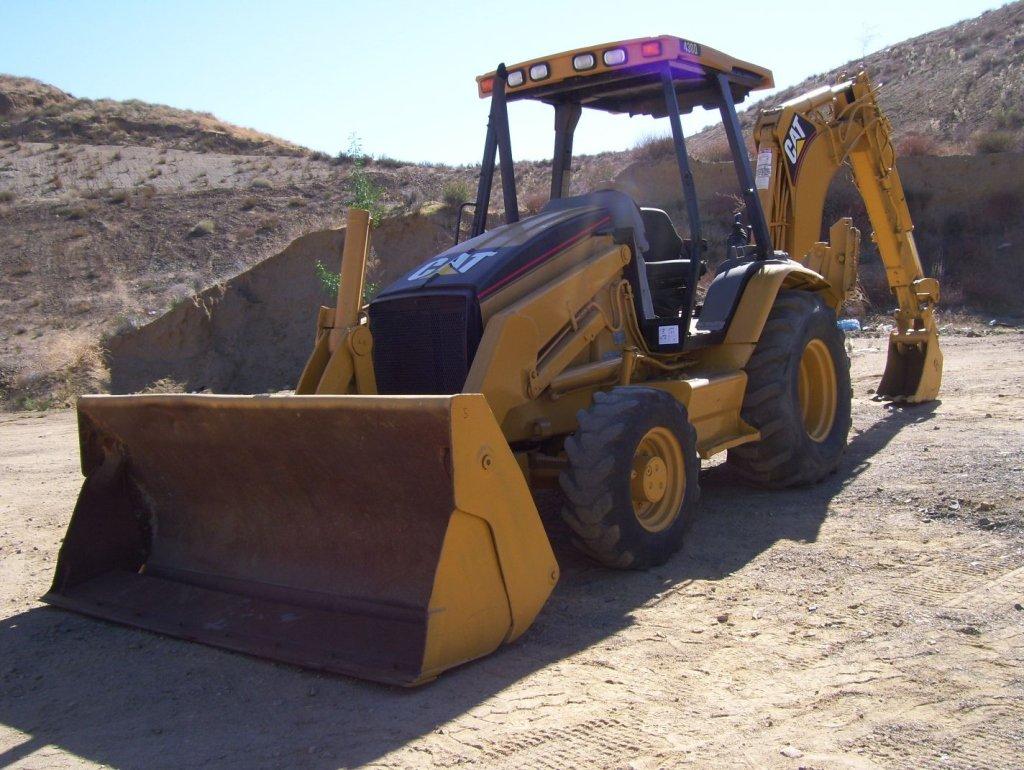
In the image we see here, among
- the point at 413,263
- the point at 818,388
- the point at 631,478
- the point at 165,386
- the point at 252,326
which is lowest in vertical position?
the point at 165,386

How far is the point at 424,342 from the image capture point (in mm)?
5711

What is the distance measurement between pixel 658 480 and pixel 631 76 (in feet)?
8.96

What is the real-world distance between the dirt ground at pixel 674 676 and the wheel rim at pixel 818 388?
1.27 meters

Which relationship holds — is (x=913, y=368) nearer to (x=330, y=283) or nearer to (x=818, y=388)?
(x=818, y=388)

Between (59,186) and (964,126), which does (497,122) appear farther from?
(964,126)

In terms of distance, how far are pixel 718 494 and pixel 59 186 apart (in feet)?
79.7

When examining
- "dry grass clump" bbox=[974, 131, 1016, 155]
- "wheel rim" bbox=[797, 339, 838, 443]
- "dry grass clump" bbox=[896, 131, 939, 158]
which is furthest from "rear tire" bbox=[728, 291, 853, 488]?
"dry grass clump" bbox=[974, 131, 1016, 155]

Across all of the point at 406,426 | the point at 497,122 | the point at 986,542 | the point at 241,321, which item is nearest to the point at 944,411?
the point at 986,542

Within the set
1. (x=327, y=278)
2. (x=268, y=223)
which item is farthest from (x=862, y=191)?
(x=268, y=223)

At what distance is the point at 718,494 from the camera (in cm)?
724

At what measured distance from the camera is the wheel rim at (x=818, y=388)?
766 centimetres

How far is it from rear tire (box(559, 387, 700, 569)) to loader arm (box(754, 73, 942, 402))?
3.09 metres

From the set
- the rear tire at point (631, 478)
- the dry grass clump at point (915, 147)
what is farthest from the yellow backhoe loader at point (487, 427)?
the dry grass clump at point (915, 147)

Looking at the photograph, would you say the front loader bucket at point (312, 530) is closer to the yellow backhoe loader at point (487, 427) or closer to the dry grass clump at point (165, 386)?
the yellow backhoe loader at point (487, 427)
